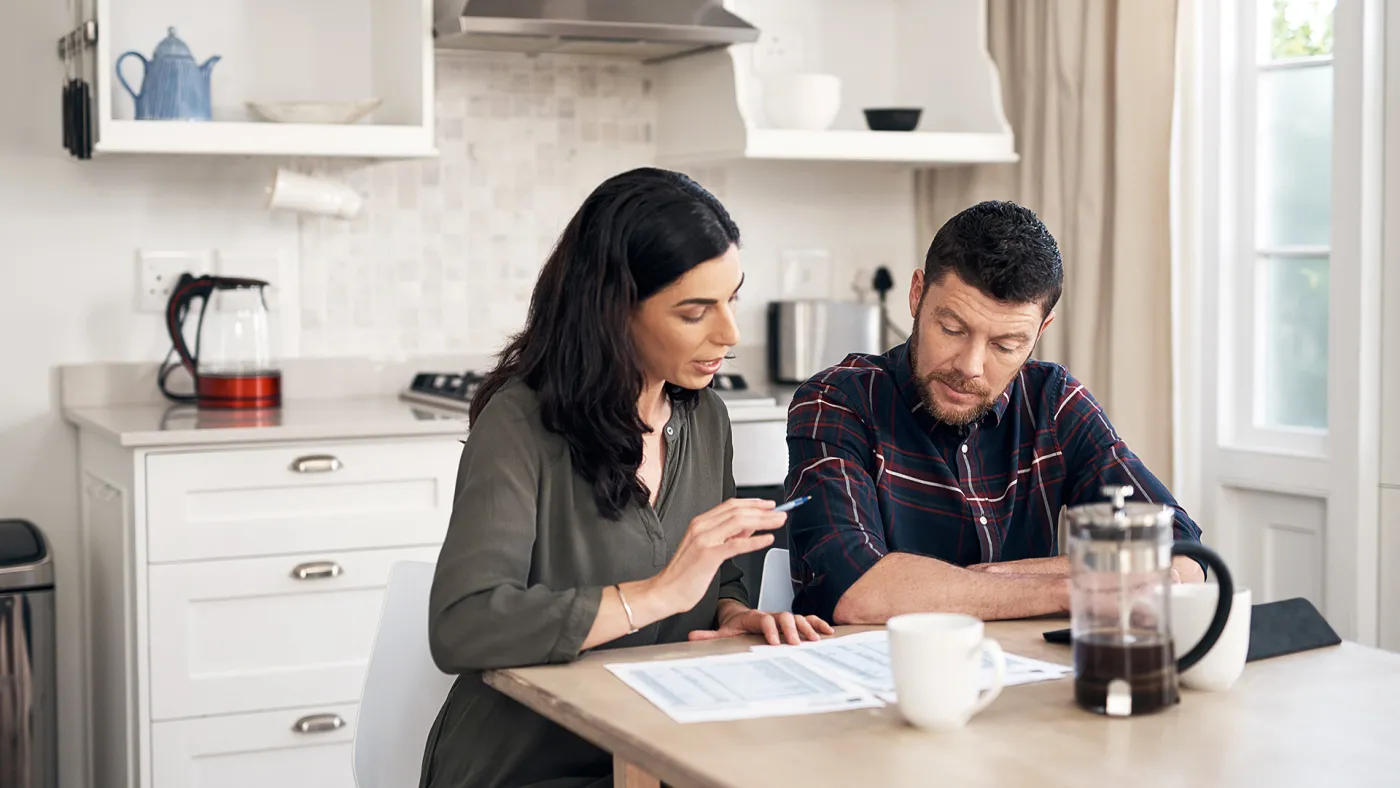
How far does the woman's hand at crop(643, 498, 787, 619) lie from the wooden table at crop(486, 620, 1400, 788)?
11cm

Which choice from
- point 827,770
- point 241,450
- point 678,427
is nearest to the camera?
point 827,770

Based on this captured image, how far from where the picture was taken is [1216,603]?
1308mm

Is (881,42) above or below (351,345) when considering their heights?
above

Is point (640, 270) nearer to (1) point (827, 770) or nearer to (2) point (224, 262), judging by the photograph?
(1) point (827, 770)

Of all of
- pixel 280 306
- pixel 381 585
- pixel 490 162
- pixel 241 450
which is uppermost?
pixel 490 162

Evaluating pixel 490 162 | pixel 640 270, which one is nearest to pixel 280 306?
pixel 490 162

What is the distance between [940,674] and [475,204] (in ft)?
7.85

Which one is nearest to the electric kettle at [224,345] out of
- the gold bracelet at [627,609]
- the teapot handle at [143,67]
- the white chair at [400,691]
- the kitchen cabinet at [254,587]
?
the kitchen cabinet at [254,587]

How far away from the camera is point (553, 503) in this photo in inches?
62.6

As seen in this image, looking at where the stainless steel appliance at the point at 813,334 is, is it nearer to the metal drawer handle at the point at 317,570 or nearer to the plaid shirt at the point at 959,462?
the metal drawer handle at the point at 317,570

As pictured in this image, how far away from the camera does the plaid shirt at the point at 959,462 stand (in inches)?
74.9

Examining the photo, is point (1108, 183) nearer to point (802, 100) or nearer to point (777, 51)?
point (802, 100)

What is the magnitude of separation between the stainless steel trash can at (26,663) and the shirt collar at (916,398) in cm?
166

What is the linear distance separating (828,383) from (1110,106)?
148 cm
